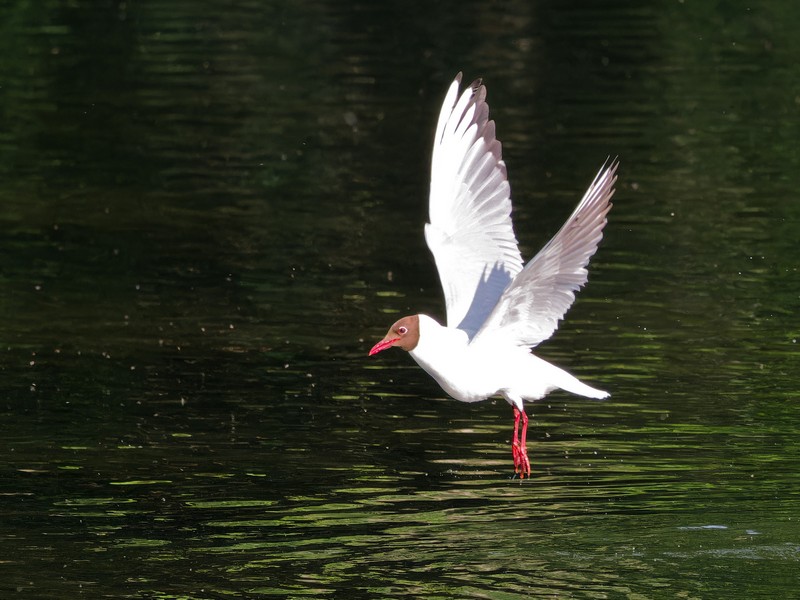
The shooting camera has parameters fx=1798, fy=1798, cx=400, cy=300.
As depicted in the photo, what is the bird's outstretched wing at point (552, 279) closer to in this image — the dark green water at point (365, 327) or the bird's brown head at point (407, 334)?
the bird's brown head at point (407, 334)

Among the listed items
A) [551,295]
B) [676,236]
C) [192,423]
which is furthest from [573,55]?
[551,295]

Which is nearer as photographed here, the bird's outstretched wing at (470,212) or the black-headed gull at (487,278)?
the black-headed gull at (487,278)

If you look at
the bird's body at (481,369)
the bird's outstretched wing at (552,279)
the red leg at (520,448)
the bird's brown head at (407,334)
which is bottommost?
the red leg at (520,448)

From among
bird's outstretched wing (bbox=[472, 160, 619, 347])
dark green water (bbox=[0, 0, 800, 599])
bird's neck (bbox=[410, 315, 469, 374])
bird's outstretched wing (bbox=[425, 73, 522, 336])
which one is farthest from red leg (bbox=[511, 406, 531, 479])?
bird's outstretched wing (bbox=[425, 73, 522, 336])

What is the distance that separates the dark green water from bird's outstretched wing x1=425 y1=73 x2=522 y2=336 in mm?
1280

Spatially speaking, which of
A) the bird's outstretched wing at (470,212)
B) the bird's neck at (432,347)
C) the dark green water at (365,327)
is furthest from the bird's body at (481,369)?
the dark green water at (365,327)

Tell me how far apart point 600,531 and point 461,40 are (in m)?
21.3

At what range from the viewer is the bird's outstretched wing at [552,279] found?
31.9 feet

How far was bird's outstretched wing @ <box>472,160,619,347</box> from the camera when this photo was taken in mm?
9719

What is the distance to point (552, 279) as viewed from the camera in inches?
395

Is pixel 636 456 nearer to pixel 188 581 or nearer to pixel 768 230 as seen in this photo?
pixel 188 581

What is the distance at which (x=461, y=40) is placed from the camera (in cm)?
3102

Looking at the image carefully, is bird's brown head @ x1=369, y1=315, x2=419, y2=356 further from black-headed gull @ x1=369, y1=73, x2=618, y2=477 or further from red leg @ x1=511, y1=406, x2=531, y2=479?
red leg @ x1=511, y1=406, x2=531, y2=479

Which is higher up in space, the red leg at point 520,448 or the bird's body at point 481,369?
the bird's body at point 481,369
